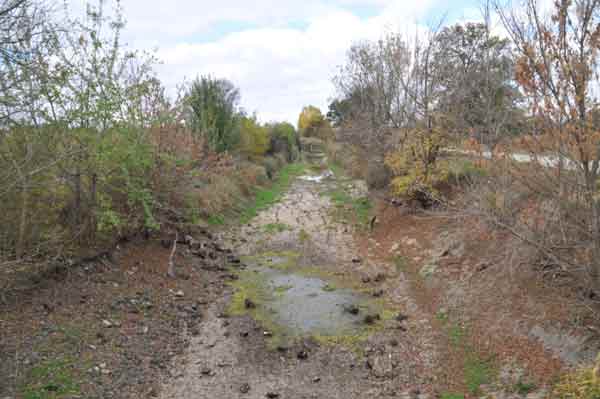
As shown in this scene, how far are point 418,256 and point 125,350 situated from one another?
23.9ft

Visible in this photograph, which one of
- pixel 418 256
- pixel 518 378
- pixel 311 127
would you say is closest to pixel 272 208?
pixel 418 256

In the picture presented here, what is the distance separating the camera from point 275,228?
51.6 feet

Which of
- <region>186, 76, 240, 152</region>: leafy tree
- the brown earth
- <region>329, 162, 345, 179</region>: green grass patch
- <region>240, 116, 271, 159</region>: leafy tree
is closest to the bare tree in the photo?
the brown earth

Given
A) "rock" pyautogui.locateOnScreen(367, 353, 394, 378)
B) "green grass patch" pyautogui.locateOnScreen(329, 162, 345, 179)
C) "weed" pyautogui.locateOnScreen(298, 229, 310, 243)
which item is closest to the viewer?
"rock" pyautogui.locateOnScreen(367, 353, 394, 378)

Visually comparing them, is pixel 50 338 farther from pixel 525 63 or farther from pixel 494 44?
pixel 494 44

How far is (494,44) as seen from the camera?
382 inches

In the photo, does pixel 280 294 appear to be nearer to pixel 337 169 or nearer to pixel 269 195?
pixel 269 195

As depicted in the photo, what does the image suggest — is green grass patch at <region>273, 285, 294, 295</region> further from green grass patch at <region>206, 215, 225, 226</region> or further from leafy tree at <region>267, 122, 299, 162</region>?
leafy tree at <region>267, 122, 299, 162</region>

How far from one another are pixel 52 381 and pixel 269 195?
57.3ft

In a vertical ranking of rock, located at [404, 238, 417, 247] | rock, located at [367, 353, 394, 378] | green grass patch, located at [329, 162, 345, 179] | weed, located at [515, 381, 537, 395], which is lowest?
rock, located at [367, 353, 394, 378]

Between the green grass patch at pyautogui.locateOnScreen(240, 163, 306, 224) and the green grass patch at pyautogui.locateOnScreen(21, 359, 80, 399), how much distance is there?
35.9 ft

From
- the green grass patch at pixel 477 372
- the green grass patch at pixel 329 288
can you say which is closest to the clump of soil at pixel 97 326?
the green grass patch at pixel 329 288

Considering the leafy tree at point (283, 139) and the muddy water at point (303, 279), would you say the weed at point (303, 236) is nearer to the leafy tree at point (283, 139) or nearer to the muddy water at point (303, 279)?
the muddy water at point (303, 279)

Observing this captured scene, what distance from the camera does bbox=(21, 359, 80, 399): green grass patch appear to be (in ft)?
16.8
